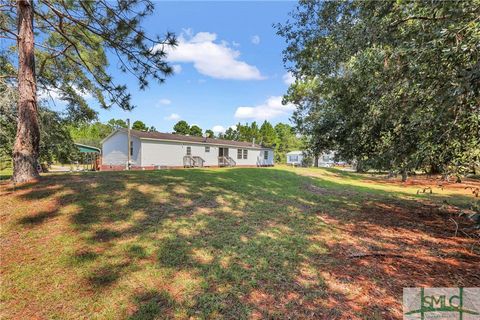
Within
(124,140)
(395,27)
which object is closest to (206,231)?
(395,27)

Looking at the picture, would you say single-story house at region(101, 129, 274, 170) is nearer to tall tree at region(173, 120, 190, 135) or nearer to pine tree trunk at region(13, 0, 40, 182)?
pine tree trunk at region(13, 0, 40, 182)

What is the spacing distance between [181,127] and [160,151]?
127ft

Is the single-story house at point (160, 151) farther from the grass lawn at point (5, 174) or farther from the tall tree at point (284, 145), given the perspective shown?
the tall tree at point (284, 145)

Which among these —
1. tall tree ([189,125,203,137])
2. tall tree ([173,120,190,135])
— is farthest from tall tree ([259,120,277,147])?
tall tree ([173,120,190,135])

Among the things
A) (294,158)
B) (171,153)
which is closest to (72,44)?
(171,153)

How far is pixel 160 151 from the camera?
2133 cm

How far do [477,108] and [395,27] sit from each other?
2.27m

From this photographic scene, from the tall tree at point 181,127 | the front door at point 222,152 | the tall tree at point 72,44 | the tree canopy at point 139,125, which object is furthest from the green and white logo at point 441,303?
the tall tree at point 181,127

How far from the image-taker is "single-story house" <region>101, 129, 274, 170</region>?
2053cm

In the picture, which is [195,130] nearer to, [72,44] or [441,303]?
[72,44]

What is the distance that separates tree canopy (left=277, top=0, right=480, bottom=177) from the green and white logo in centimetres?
167

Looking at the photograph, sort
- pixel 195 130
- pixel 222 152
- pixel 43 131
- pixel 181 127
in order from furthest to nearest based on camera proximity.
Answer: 1. pixel 195 130
2. pixel 181 127
3. pixel 222 152
4. pixel 43 131

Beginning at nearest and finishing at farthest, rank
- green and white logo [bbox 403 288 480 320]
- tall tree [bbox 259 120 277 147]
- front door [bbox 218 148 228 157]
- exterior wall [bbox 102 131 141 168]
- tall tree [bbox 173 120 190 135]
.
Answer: green and white logo [bbox 403 288 480 320], exterior wall [bbox 102 131 141 168], front door [bbox 218 148 228 157], tall tree [bbox 259 120 277 147], tall tree [bbox 173 120 190 135]

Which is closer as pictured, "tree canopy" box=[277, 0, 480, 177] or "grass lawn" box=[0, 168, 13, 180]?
"tree canopy" box=[277, 0, 480, 177]
